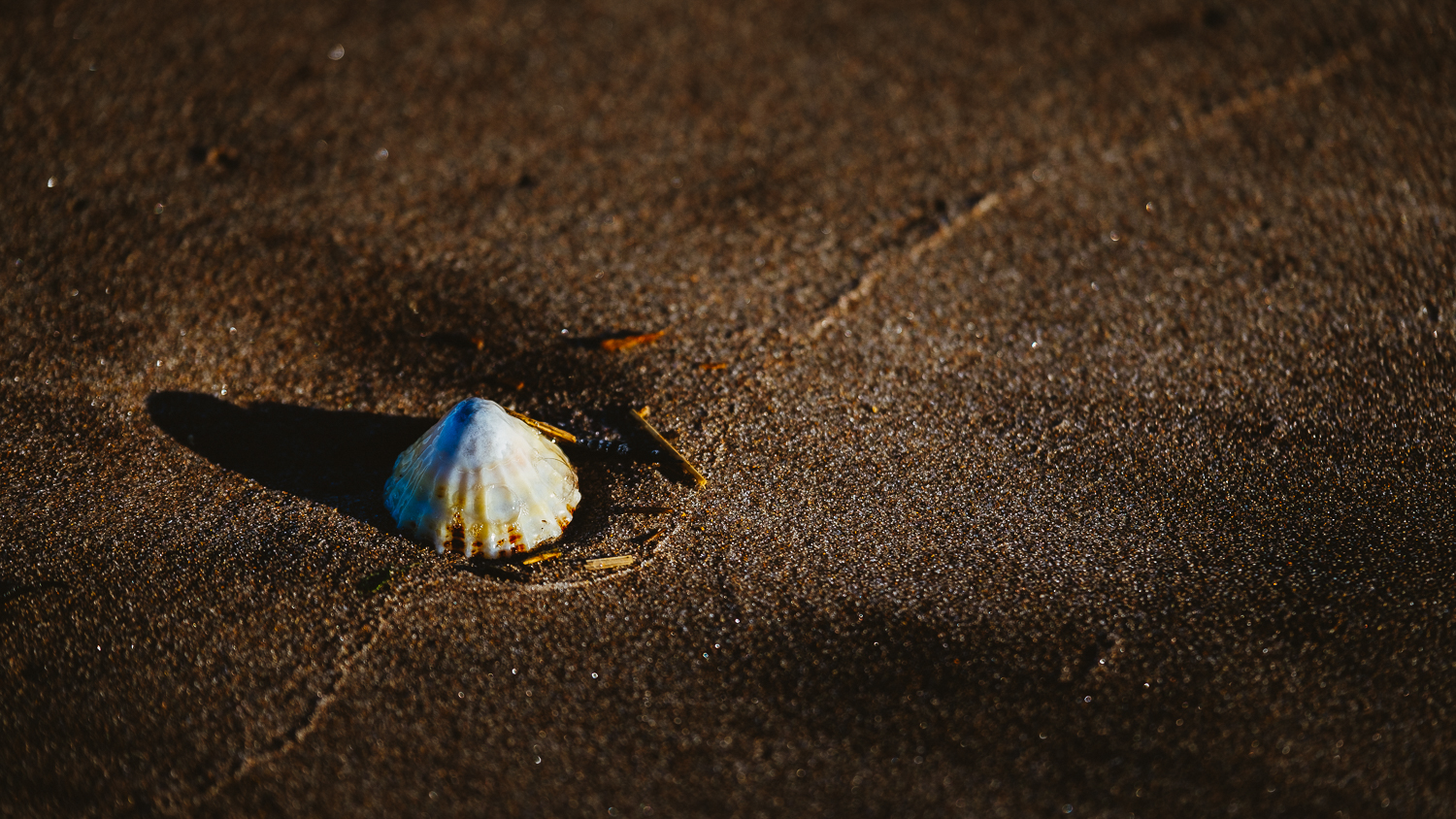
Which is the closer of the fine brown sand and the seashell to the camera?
the fine brown sand

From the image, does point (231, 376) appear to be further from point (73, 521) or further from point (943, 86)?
point (943, 86)

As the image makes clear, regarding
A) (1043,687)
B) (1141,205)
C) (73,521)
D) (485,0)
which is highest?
(485,0)

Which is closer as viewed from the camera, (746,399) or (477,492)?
(477,492)

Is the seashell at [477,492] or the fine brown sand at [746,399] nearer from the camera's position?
the fine brown sand at [746,399]

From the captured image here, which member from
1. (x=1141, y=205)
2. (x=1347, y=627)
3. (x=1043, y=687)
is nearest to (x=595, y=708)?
(x=1043, y=687)
